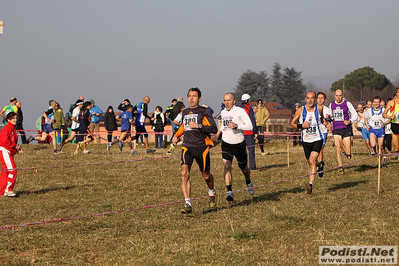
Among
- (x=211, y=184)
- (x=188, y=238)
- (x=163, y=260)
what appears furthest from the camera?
(x=211, y=184)

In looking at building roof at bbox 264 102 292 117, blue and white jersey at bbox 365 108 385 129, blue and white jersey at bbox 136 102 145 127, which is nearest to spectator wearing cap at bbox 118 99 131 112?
blue and white jersey at bbox 136 102 145 127

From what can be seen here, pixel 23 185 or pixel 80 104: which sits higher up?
pixel 80 104

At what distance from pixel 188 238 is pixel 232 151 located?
3.69 m

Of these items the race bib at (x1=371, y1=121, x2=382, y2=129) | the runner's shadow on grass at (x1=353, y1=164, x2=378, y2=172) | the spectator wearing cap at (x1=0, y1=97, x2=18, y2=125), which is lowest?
the runner's shadow on grass at (x1=353, y1=164, x2=378, y2=172)

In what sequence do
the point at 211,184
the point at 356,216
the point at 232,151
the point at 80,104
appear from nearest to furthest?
the point at 356,216, the point at 211,184, the point at 232,151, the point at 80,104

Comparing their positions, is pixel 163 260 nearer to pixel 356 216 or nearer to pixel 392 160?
pixel 356 216

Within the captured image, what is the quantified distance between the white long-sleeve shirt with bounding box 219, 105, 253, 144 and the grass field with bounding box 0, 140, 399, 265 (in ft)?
4.39

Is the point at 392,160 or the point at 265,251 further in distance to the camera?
the point at 392,160

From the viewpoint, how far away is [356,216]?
929 cm

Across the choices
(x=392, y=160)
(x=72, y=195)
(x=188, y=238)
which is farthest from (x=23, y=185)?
(x=392, y=160)

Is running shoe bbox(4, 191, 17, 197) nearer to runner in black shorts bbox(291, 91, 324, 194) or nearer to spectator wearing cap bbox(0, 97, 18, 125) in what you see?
runner in black shorts bbox(291, 91, 324, 194)

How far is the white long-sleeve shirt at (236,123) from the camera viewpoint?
10969 millimetres

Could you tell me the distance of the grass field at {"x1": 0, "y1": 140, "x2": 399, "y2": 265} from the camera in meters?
7.15

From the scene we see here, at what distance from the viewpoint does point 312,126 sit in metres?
12.2
